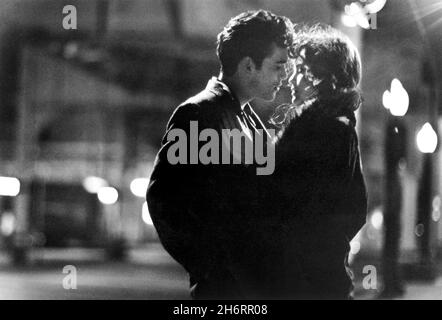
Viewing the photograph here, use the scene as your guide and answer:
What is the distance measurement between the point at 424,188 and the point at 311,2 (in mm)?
3828

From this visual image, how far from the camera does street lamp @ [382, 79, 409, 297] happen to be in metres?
3.96

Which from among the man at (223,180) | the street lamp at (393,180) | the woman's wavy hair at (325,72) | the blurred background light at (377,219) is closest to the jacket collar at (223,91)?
the man at (223,180)

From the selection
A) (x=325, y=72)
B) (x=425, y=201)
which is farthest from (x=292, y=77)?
(x=425, y=201)

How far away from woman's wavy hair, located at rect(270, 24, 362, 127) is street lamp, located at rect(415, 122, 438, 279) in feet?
3.39

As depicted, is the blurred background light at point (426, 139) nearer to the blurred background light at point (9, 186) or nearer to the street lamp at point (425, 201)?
the street lamp at point (425, 201)

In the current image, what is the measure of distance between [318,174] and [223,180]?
0.48m

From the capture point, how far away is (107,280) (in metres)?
4.02

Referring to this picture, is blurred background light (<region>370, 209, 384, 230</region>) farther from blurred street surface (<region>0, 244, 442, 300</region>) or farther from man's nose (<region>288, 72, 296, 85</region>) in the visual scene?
man's nose (<region>288, 72, 296, 85</region>)

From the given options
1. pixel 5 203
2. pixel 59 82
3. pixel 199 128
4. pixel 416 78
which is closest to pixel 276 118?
pixel 199 128

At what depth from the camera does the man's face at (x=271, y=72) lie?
3.46 meters

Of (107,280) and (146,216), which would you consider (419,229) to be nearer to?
(107,280)

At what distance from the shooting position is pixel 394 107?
407 centimetres

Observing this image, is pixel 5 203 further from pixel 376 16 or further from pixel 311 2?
pixel 376 16
